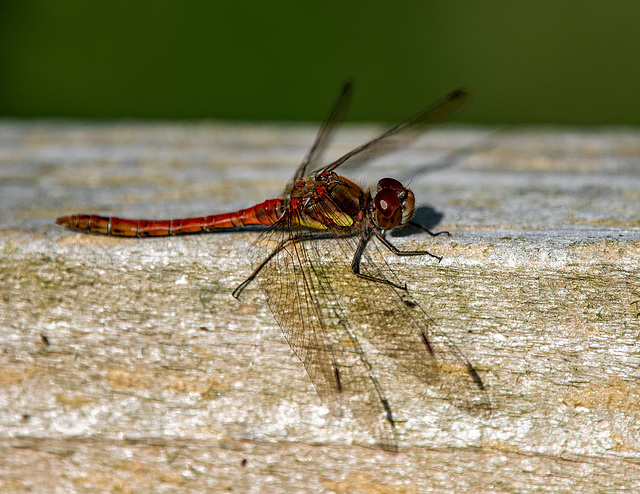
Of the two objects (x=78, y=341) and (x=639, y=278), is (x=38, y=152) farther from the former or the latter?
(x=639, y=278)

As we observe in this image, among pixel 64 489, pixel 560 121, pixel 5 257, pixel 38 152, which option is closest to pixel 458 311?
pixel 64 489

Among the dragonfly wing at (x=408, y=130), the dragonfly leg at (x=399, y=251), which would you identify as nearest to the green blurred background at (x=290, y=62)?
the dragonfly wing at (x=408, y=130)

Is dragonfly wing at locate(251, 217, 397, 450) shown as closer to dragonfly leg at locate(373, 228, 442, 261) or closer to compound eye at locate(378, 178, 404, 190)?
dragonfly leg at locate(373, 228, 442, 261)

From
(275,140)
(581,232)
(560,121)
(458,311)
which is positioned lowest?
(458,311)

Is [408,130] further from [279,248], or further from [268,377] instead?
[268,377]

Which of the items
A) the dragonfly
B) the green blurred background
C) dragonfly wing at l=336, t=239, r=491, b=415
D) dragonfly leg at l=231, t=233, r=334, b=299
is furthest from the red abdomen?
the green blurred background
